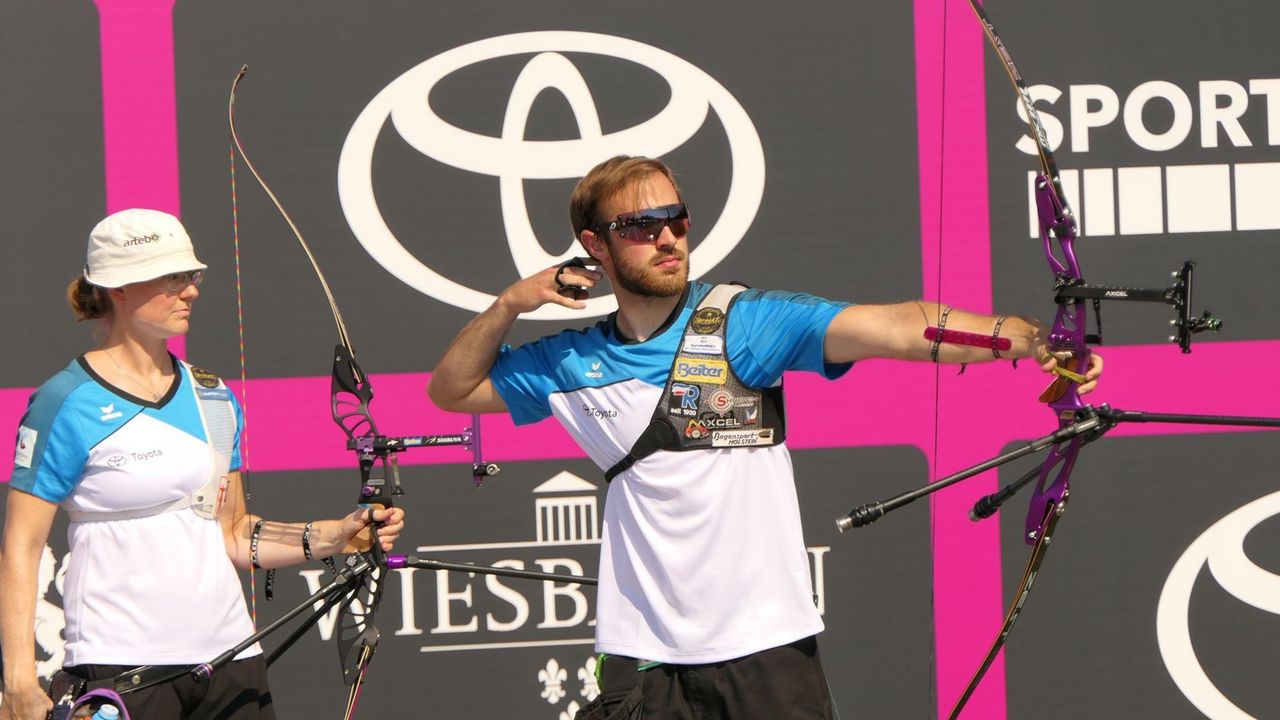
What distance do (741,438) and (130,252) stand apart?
124cm

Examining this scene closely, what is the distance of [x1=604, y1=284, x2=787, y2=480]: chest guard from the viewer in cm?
231

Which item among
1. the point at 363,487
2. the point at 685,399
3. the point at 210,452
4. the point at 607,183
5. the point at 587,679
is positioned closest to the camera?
the point at 685,399

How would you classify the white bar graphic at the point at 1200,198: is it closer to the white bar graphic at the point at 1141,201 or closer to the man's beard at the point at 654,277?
the white bar graphic at the point at 1141,201

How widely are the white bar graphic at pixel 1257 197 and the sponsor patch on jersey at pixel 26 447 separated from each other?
315cm

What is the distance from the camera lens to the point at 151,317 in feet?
8.50

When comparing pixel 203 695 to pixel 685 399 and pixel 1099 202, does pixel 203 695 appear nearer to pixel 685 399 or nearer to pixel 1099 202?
pixel 685 399

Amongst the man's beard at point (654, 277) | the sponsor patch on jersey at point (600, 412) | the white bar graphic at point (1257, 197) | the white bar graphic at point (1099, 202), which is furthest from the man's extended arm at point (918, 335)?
the white bar graphic at point (1257, 197)

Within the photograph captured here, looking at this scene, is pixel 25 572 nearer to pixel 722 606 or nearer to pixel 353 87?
pixel 722 606

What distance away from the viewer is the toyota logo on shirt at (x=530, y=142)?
369 cm

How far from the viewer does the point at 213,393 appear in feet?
8.95

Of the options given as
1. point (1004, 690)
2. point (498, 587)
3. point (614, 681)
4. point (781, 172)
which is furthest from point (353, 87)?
point (1004, 690)

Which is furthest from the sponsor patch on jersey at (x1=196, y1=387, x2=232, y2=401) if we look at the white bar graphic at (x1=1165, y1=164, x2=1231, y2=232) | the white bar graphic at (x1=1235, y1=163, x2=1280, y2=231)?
the white bar graphic at (x1=1235, y1=163, x2=1280, y2=231)

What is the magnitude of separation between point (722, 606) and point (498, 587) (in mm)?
1554

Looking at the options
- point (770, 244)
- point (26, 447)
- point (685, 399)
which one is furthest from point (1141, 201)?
point (26, 447)
